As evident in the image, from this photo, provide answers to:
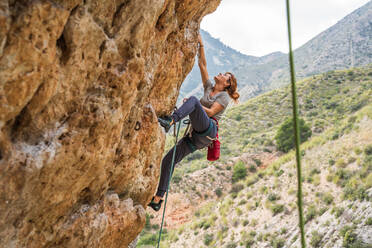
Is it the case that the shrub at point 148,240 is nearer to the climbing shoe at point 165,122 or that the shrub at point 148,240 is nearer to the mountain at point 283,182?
the mountain at point 283,182

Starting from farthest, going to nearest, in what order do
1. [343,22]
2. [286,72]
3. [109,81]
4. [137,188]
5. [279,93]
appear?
1. [286,72]
2. [343,22]
3. [279,93]
4. [137,188]
5. [109,81]

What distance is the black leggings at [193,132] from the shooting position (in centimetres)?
388

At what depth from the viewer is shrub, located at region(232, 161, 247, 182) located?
70.5ft

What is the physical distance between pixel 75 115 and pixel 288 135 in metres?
22.8

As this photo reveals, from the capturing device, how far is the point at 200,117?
411 cm

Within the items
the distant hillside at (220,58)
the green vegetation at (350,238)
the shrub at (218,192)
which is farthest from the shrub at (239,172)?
the distant hillside at (220,58)

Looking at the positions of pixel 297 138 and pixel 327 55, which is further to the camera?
pixel 327 55

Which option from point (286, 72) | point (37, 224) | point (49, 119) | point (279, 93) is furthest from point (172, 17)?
point (286, 72)

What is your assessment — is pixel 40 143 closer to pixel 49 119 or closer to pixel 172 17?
pixel 49 119

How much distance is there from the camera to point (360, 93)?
24.4 m

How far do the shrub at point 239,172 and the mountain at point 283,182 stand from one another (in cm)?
7

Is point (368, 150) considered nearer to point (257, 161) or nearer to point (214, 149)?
point (257, 161)

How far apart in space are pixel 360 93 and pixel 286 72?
1905 inches

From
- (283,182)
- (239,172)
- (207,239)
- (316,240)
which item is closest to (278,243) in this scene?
(316,240)
